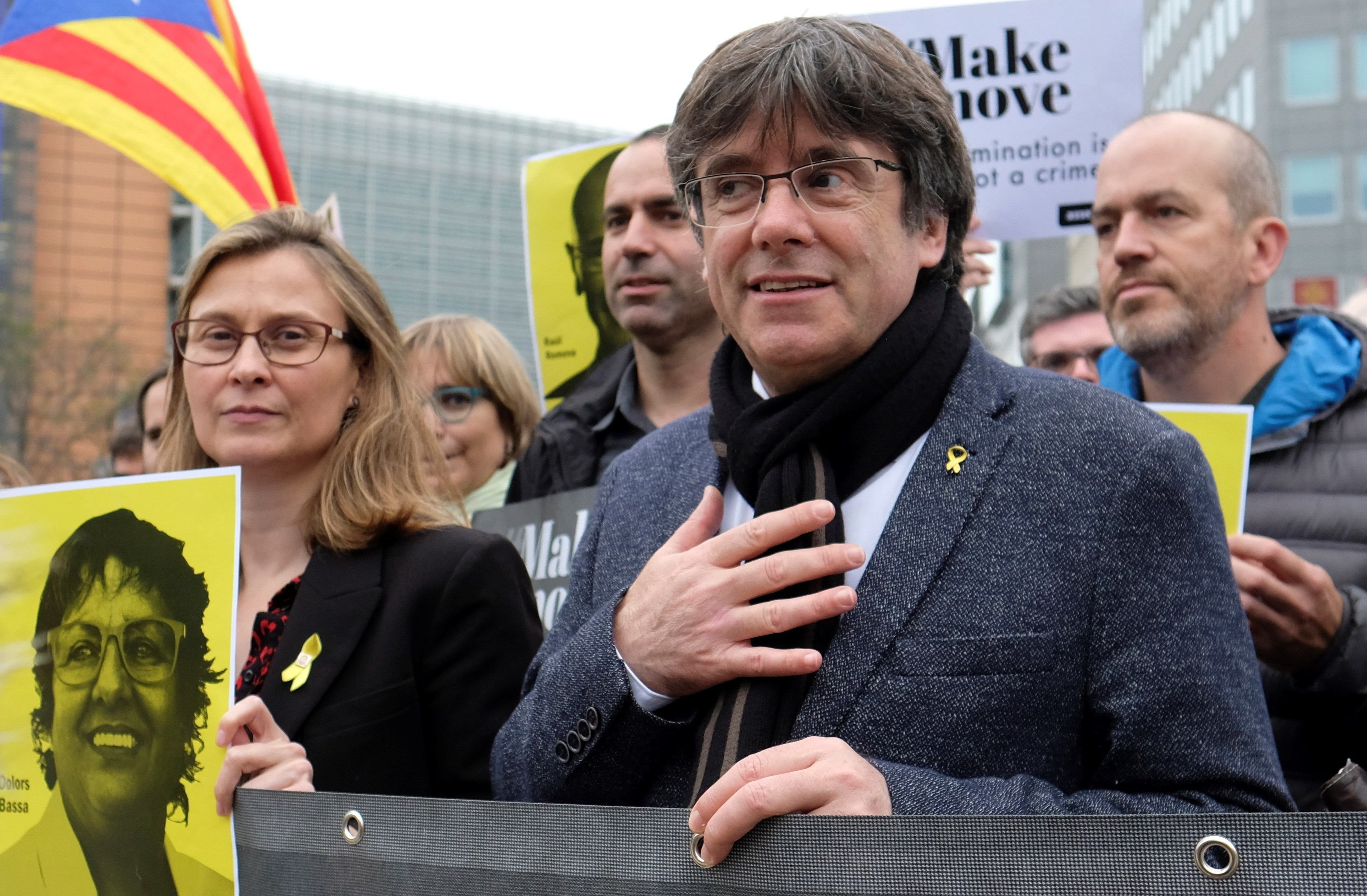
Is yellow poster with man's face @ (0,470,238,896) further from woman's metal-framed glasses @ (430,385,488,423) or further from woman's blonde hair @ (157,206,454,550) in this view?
woman's metal-framed glasses @ (430,385,488,423)

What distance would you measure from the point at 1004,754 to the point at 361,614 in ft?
4.08

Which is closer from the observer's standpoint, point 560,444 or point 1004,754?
point 1004,754

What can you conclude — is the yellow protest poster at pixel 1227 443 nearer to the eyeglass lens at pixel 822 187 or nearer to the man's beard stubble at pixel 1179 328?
the man's beard stubble at pixel 1179 328

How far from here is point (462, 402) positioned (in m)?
4.86

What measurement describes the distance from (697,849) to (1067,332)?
419cm

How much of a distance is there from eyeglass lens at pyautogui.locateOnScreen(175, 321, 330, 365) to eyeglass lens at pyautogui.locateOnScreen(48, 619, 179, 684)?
0.67m

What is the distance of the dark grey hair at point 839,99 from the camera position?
206 cm

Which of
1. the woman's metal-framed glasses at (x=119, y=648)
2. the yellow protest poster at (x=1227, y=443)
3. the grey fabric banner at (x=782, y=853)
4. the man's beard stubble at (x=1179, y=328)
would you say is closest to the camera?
the grey fabric banner at (x=782, y=853)

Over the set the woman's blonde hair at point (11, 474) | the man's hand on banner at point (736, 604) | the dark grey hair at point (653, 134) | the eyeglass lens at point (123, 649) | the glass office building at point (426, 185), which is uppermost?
the glass office building at point (426, 185)

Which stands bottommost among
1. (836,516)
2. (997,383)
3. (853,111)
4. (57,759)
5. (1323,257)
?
(57,759)

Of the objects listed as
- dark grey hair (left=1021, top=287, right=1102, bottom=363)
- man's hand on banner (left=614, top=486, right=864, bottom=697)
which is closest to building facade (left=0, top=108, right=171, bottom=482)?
dark grey hair (left=1021, top=287, right=1102, bottom=363)

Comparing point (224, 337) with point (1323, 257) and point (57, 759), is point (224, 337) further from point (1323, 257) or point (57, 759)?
point (1323, 257)

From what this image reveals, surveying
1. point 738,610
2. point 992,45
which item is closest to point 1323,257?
point 992,45

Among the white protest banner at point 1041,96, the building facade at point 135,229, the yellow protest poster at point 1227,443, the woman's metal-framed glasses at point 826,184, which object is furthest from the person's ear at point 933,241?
the building facade at point 135,229
